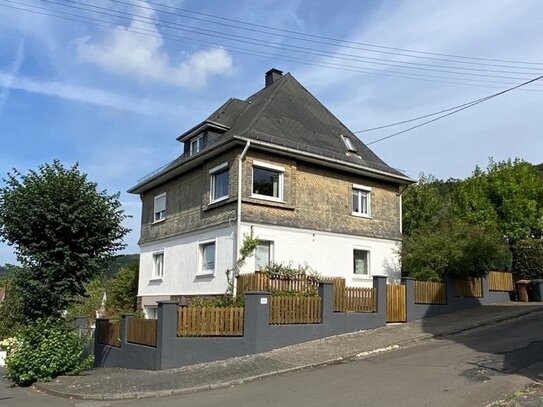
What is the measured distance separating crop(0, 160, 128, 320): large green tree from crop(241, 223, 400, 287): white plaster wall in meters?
5.82

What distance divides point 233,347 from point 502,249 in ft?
38.1

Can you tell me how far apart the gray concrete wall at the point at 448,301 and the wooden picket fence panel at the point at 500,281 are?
0.68 ft

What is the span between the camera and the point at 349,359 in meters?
13.4

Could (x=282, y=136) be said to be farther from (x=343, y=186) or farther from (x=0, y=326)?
(x=0, y=326)

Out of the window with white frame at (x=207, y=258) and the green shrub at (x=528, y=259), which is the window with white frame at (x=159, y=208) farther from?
the green shrub at (x=528, y=259)

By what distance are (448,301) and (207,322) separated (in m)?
9.53

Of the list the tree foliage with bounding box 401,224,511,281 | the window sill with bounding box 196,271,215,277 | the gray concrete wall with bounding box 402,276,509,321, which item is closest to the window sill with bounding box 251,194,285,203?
the window sill with bounding box 196,271,215,277

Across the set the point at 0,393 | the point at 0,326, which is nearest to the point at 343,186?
the point at 0,393

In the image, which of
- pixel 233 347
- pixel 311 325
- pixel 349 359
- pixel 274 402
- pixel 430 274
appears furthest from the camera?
pixel 430 274

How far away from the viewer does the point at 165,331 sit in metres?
14.5

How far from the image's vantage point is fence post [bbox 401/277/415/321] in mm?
18531

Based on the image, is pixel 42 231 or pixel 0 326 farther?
pixel 0 326

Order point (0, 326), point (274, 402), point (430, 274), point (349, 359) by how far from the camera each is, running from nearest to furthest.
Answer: point (274, 402), point (349, 359), point (430, 274), point (0, 326)

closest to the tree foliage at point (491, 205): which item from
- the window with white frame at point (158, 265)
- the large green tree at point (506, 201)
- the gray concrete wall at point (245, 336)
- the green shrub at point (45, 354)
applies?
the large green tree at point (506, 201)
